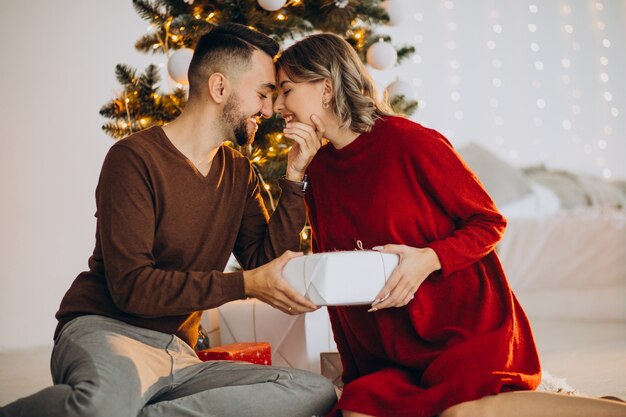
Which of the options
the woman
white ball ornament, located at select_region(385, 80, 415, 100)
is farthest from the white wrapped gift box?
white ball ornament, located at select_region(385, 80, 415, 100)

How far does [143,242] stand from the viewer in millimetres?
1499

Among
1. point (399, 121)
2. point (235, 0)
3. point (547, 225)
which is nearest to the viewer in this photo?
point (399, 121)

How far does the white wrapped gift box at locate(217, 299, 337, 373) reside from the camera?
7.30 feet

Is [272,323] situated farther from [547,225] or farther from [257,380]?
[547,225]

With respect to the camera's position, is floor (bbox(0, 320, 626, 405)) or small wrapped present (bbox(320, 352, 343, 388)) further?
floor (bbox(0, 320, 626, 405))

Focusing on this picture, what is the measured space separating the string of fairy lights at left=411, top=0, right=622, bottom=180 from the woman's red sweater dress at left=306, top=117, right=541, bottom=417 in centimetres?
330

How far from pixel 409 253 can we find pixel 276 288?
0.29 meters

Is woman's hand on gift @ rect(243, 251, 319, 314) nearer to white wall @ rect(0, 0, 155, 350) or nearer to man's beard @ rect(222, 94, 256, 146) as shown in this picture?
man's beard @ rect(222, 94, 256, 146)

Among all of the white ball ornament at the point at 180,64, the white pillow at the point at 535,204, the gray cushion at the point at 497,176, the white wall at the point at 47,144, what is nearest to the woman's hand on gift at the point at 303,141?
the white ball ornament at the point at 180,64

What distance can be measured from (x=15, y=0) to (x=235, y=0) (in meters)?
1.91

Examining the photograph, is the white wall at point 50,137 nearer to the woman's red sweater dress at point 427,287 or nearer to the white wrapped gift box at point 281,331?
the white wrapped gift box at point 281,331

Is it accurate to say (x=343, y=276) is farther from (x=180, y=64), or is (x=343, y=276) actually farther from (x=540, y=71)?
(x=540, y=71)

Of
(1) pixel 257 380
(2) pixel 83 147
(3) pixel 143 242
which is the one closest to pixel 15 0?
(2) pixel 83 147

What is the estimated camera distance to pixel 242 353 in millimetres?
2068
